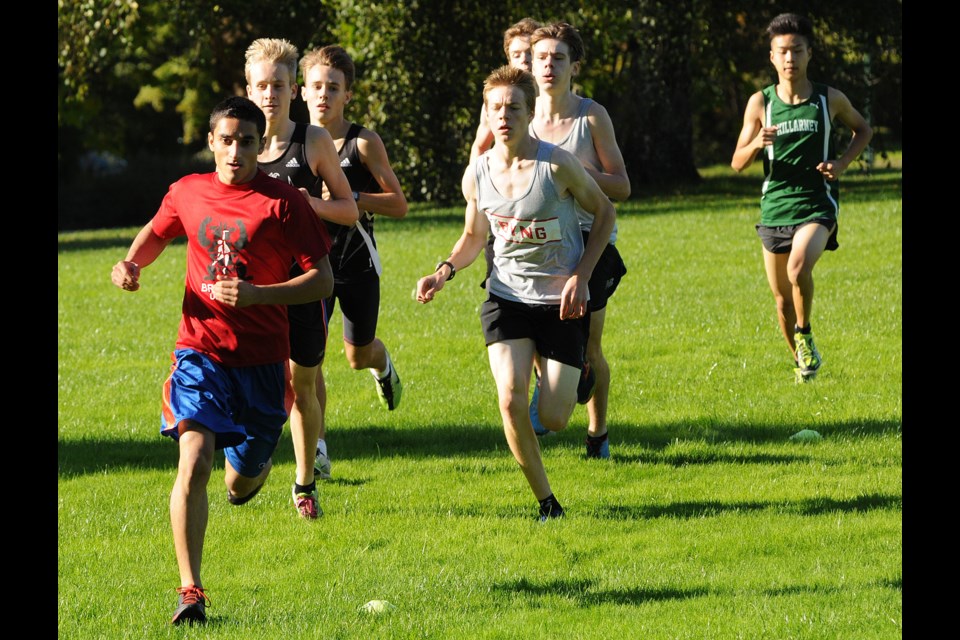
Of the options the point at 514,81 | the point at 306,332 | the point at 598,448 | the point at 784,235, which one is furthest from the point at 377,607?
the point at 784,235

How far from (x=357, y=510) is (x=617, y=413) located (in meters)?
2.90

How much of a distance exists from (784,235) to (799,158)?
23.0 inches

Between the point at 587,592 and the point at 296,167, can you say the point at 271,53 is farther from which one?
the point at 587,592

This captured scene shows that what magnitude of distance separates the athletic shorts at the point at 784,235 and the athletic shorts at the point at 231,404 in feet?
17.7

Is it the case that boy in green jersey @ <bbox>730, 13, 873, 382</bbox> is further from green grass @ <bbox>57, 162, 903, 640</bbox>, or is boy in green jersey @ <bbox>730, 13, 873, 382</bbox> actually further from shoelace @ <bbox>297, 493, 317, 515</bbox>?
shoelace @ <bbox>297, 493, 317, 515</bbox>

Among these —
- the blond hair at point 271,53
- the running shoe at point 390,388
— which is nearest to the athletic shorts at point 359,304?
the running shoe at point 390,388

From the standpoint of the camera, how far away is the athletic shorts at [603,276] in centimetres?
765

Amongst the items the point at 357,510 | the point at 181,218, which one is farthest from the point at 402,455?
the point at 181,218

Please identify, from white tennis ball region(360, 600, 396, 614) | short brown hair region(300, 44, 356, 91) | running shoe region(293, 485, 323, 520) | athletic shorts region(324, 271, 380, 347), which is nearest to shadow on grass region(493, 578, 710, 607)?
white tennis ball region(360, 600, 396, 614)

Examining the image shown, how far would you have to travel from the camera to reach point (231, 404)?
19.0ft

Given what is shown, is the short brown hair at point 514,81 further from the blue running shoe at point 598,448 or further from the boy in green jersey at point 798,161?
the boy in green jersey at point 798,161

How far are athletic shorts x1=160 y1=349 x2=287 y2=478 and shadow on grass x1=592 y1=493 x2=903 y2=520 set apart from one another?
6.24 ft

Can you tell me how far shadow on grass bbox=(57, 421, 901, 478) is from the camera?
8.32m
